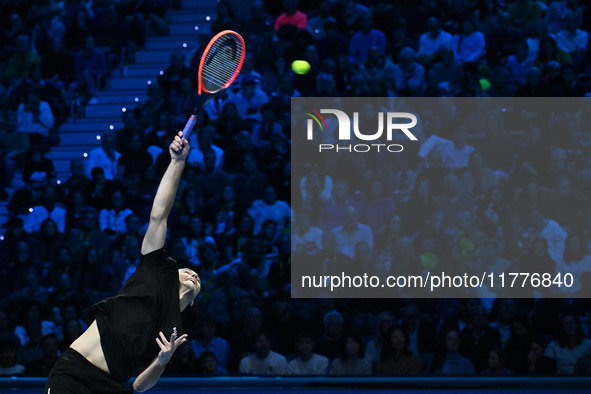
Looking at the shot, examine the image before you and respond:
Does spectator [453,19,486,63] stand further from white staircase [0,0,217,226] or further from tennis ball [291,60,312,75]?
white staircase [0,0,217,226]

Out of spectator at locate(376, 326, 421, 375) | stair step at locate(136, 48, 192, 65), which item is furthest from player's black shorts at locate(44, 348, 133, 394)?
stair step at locate(136, 48, 192, 65)

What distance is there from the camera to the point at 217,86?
5.06 metres

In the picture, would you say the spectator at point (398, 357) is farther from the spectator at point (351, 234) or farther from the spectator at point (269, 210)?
the spectator at point (269, 210)

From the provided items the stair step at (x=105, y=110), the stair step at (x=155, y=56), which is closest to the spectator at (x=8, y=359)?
the stair step at (x=105, y=110)

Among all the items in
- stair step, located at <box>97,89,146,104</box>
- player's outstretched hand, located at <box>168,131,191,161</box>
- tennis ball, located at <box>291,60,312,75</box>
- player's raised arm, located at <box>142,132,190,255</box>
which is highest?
tennis ball, located at <box>291,60,312,75</box>

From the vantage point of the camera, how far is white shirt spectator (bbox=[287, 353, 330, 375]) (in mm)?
7527

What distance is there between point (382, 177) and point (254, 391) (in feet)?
10.2

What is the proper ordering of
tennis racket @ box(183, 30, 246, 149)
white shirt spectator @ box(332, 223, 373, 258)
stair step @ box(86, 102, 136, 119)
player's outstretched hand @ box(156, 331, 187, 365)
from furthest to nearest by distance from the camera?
stair step @ box(86, 102, 136, 119) → white shirt spectator @ box(332, 223, 373, 258) → tennis racket @ box(183, 30, 246, 149) → player's outstretched hand @ box(156, 331, 187, 365)

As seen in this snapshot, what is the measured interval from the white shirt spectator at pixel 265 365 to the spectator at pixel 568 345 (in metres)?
2.25

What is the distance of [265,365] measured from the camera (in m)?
7.58

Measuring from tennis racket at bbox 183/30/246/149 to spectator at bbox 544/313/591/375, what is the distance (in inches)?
160

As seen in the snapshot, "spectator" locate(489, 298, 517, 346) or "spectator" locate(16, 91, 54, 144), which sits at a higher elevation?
"spectator" locate(16, 91, 54, 144)

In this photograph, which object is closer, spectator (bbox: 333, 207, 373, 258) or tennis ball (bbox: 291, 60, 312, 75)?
spectator (bbox: 333, 207, 373, 258)

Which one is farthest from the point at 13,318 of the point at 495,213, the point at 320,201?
the point at 495,213
